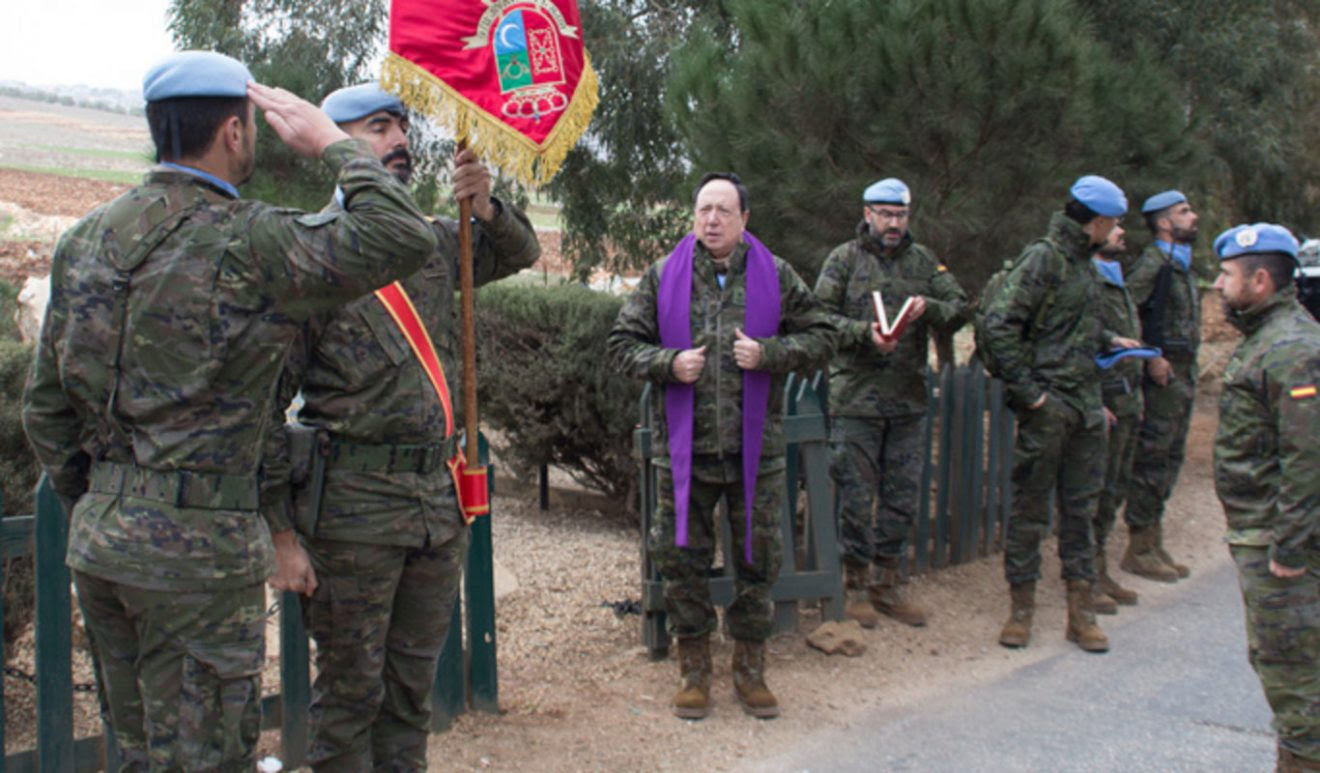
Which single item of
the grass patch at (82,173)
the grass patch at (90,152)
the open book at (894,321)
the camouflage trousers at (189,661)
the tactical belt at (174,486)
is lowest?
the camouflage trousers at (189,661)

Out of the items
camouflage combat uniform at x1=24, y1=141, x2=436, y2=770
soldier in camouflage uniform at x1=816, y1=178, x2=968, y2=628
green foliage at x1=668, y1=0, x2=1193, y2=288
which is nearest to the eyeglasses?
soldier in camouflage uniform at x1=816, y1=178, x2=968, y2=628

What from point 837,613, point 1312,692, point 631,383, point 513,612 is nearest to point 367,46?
point 631,383

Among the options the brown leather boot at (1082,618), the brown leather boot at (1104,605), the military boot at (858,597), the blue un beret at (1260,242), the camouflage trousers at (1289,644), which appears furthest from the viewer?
the brown leather boot at (1104,605)

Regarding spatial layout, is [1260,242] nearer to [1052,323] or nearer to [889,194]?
[1052,323]

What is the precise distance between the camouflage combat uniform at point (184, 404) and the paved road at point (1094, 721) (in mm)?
2457

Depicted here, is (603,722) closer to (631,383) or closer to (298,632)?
(298,632)

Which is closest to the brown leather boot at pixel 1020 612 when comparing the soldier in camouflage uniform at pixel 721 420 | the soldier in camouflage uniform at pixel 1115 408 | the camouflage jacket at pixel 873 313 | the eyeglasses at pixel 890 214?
the soldier in camouflage uniform at pixel 1115 408

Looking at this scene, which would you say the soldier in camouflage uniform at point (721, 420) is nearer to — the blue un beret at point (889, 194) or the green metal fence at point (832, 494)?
the green metal fence at point (832, 494)

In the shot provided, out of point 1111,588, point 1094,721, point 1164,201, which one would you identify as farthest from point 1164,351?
point 1094,721

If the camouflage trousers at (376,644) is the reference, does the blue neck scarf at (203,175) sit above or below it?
above

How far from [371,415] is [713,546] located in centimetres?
203

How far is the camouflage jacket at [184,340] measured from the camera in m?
2.62

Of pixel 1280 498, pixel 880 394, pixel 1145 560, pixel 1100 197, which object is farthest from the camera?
pixel 1145 560

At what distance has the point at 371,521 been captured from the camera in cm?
337
